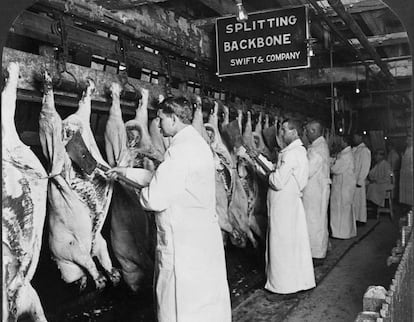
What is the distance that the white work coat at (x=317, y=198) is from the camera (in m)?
6.04

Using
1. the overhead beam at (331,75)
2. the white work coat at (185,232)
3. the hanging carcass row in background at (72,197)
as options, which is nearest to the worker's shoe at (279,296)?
the white work coat at (185,232)

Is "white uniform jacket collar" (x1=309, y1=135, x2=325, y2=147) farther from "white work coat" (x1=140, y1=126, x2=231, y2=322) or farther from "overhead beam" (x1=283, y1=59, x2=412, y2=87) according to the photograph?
"white work coat" (x1=140, y1=126, x2=231, y2=322)

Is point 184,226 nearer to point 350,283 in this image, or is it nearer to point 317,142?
point 350,283

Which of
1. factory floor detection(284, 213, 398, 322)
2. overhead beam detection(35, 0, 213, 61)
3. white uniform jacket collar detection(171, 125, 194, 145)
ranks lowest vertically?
factory floor detection(284, 213, 398, 322)

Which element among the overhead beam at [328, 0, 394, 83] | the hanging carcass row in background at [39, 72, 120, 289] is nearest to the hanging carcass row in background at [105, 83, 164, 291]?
the hanging carcass row in background at [39, 72, 120, 289]

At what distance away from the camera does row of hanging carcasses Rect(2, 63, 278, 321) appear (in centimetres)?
279

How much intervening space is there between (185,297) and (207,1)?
7.72ft

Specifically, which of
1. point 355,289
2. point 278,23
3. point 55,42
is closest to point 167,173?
point 55,42

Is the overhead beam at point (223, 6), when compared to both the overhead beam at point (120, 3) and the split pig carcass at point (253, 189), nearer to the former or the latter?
the overhead beam at point (120, 3)

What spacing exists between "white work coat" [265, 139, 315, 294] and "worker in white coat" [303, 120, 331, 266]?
3.61 feet

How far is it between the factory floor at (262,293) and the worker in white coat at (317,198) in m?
0.22

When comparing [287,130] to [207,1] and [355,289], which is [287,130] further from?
[355,289]

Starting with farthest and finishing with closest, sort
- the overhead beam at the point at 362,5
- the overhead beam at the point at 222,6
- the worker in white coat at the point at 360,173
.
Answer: the worker in white coat at the point at 360,173 → the overhead beam at the point at 222,6 → the overhead beam at the point at 362,5

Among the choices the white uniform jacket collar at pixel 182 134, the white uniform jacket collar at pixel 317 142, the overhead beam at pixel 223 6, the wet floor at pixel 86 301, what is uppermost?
the overhead beam at pixel 223 6
